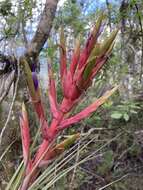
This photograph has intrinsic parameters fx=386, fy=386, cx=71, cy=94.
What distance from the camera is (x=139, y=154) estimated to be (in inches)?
105

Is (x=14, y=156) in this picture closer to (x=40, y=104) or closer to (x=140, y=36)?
(x=40, y=104)

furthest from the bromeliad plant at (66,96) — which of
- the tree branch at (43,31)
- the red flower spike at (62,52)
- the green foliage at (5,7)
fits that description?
the green foliage at (5,7)

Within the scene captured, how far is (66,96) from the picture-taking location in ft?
2.60

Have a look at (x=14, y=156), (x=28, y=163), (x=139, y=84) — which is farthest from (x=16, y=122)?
(x=139, y=84)

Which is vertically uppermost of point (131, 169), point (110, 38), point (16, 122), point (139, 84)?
point (110, 38)

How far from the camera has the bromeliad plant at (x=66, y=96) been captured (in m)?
0.76

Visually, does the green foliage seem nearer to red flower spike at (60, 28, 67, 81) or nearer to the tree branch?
the tree branch

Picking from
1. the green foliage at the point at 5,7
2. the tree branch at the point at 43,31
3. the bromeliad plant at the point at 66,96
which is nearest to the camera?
the bromeliad plant at the point at 66,96

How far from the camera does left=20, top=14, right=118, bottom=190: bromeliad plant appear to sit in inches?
29.8

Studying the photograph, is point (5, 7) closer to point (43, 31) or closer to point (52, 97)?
point (43, 31)

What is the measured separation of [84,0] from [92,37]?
149 inches

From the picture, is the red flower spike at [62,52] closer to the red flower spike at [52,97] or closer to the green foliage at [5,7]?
the red flower spike at [52,97]

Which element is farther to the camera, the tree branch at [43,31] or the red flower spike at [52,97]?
the tree branch at [43,31]

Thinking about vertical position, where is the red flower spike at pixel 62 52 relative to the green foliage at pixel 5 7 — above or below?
below
